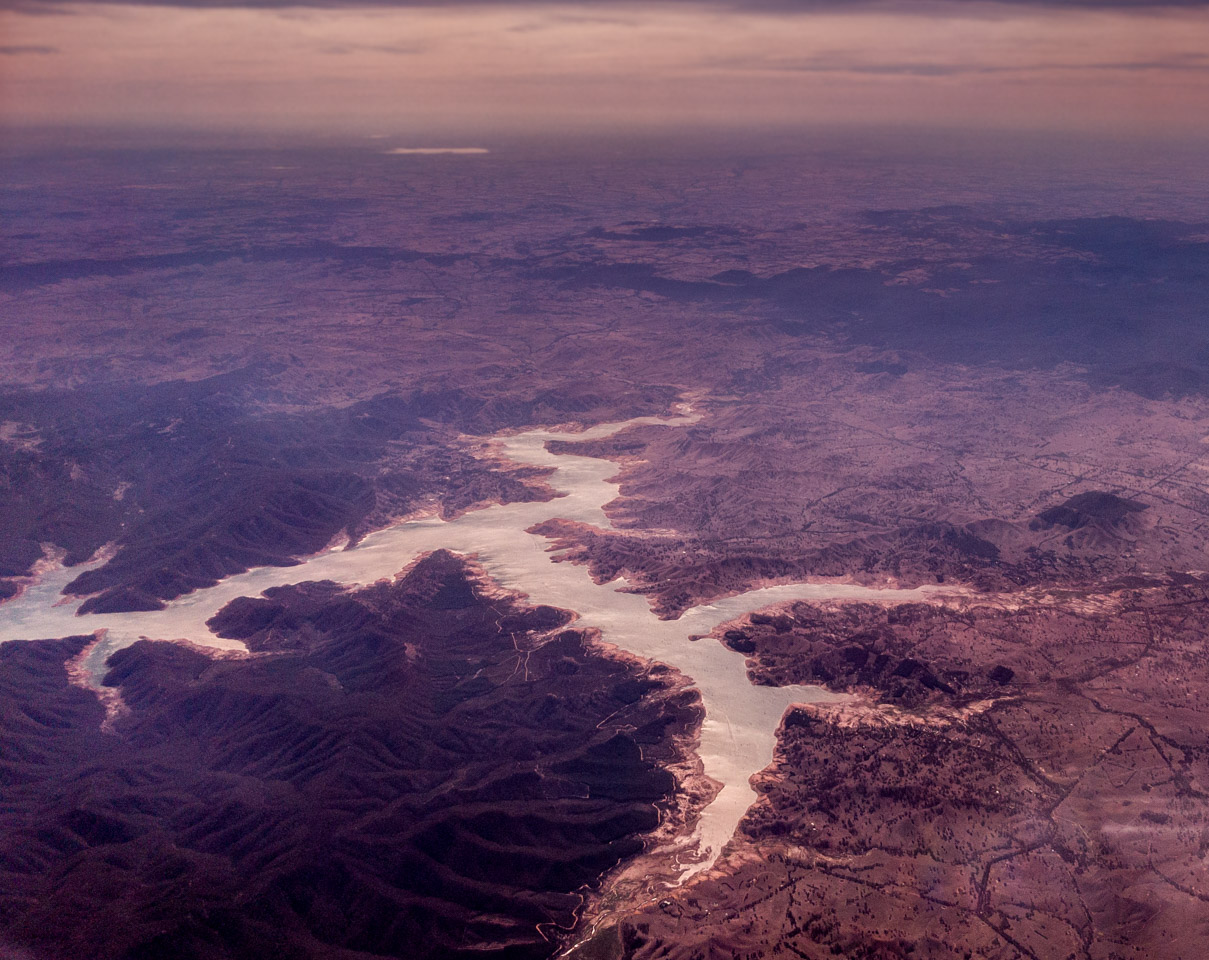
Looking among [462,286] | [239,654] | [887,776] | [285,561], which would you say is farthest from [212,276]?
[887,776]

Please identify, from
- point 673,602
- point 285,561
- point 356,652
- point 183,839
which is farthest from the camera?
point 285,561

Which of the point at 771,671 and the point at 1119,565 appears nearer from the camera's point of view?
the point at 771,671

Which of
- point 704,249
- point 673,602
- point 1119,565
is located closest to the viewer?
point 673,602

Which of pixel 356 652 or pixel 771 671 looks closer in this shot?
pixel 771 671

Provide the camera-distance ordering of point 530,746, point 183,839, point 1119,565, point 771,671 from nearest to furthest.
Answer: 1. point 183,839
2. point 530,746
3. point 771,671
4. point 1119,565

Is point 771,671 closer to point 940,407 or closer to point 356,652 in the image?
point 356,652

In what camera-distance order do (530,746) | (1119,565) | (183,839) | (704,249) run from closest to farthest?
(183,839)
(530,746)
(1119,565)
(704,249)

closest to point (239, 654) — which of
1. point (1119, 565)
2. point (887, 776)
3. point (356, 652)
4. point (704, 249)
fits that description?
point (356, 652)

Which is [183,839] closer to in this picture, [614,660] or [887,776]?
[614,660]
